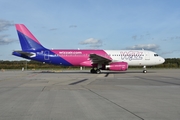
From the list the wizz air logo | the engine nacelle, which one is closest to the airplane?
the wizz air logo

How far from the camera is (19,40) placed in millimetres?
35156

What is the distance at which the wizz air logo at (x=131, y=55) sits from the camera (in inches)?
1417

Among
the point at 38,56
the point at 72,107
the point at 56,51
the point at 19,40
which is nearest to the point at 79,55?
the point at 56,51

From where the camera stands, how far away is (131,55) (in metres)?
36.1

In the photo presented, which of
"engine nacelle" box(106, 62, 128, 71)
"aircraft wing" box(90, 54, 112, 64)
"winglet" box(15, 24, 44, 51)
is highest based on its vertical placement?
"winglet" box(15, 24, 44, 51)

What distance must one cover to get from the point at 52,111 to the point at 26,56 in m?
28.1

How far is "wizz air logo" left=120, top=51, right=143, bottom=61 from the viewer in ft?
118

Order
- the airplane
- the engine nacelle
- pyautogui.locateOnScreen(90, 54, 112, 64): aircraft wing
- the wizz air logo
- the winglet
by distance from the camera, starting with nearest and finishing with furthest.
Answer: the engine nacelle < pyautogui.locateOnScreen(90, 54, 112, 64): aircraft wing < the airplane < the winglet < the wizz air logo

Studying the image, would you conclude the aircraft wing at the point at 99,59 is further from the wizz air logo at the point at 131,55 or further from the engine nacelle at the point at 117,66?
the wizz air logo at the point at 131,55

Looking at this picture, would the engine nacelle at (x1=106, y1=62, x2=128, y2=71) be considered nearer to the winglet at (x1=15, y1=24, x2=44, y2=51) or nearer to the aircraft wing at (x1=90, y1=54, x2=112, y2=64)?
the aircraft wing at (x1=90, y1=54, x2=112, y2=64)

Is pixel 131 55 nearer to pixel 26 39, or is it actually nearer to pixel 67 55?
pixel 67 55

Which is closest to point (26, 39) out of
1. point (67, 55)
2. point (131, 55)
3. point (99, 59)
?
point (67, 55)

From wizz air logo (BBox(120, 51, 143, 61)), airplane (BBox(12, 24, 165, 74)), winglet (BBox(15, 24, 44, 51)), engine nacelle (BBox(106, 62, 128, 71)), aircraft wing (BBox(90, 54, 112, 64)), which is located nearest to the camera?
engine nacelle (BBox(106, 62, 128, 71))

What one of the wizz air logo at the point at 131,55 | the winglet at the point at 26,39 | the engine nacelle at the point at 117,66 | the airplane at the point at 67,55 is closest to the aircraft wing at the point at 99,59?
the airplane at the point at 67,55
